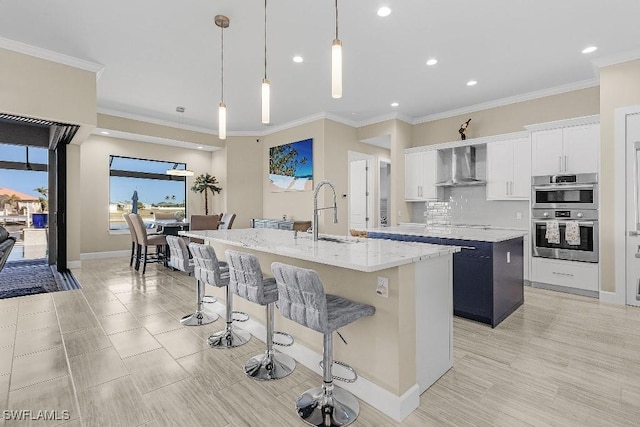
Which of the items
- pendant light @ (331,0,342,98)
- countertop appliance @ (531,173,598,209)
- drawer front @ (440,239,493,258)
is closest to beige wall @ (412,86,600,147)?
countertop appliance @ (531,173,598,209)

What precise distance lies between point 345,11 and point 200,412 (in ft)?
11.5

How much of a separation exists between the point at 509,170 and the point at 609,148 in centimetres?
129

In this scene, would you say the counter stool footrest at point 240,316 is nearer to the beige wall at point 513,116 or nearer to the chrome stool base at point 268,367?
the chrome stool base at point 268,367

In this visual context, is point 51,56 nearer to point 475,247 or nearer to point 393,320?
point 393,320

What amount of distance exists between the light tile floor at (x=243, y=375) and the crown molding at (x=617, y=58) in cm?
299

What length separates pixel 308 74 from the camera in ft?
14.9

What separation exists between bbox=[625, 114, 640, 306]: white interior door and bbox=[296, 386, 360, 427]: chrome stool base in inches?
153

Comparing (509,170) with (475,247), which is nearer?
(475,247)

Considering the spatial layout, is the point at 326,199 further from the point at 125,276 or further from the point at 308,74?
the point at 125,276

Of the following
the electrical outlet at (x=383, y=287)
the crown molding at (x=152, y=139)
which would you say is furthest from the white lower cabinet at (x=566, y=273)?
the crown molding at (x=152, y=139)

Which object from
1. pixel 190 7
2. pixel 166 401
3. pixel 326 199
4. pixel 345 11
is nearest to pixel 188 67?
pixel 190 7

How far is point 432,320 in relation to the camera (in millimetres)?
2104

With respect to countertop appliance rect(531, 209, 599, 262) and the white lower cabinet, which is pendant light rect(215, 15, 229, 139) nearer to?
countertop appliance rect(531, 209, 599, 262)

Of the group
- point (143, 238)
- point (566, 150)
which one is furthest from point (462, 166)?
point (143, 238)
